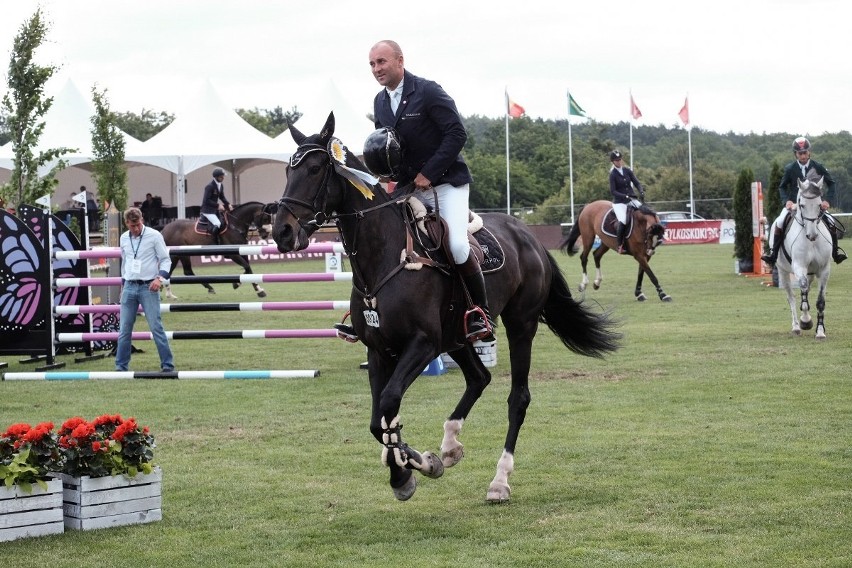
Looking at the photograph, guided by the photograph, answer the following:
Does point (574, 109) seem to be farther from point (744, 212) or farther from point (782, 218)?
point (782, 218)

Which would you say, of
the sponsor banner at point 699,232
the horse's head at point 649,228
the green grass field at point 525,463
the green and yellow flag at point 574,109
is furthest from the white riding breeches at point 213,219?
the green and yellow flag at point 574,109

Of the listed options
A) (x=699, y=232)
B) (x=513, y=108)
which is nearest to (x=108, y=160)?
(x=513, y=108)

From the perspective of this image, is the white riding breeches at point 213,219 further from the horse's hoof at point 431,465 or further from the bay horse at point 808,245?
A: the horse's hoof at point 431,465

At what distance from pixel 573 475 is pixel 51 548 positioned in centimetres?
347

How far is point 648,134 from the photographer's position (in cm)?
10956

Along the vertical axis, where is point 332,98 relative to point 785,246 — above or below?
above

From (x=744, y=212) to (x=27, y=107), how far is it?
17.7 metres

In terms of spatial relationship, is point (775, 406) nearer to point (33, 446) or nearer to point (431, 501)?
point (431, 501)

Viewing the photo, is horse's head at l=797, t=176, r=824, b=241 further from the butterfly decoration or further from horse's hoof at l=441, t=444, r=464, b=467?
the butterfly decoration

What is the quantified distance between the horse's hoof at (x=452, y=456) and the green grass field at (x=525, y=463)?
0.57 feet

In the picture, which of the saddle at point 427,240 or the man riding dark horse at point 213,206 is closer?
the saddle at point 427,240

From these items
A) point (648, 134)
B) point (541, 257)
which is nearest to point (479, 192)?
point (648, 134)

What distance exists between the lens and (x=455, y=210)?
7.37 m

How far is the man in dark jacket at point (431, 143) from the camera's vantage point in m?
7.17
